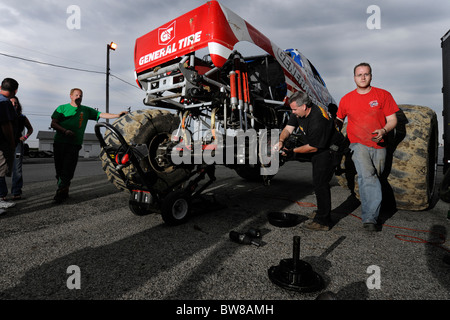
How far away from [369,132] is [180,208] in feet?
7.52

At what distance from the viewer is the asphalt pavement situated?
55.7 inches

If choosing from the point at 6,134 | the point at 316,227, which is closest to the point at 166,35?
the point at 6,134

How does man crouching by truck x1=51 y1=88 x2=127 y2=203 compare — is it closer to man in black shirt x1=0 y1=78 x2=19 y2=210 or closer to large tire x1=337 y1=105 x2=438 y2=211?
man in black shirt x1=0 y1=78 x2=19 y2=210

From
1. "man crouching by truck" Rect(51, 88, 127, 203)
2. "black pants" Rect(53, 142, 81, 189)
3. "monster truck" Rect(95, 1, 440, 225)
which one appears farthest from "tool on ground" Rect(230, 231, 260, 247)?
"black pants" Rect(53, 142, 81, 189)

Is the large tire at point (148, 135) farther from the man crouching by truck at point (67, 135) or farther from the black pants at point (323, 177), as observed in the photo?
the black pants at point (323, 177)

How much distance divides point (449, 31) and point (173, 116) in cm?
573

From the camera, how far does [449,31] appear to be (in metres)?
4.80

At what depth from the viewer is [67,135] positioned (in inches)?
149

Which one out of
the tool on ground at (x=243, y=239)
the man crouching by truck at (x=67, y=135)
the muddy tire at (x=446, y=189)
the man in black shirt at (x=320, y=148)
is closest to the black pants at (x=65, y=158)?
the man crouching by truck at (x=67, y=135)

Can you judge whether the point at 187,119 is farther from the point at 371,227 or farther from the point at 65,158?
the point at 371,227

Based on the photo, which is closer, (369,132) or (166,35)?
(369,132)

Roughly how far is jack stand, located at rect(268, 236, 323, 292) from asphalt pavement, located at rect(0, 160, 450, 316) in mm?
12

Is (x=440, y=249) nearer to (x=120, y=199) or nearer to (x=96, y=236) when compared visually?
(x=96, y=236)

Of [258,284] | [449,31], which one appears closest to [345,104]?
[258,284]
